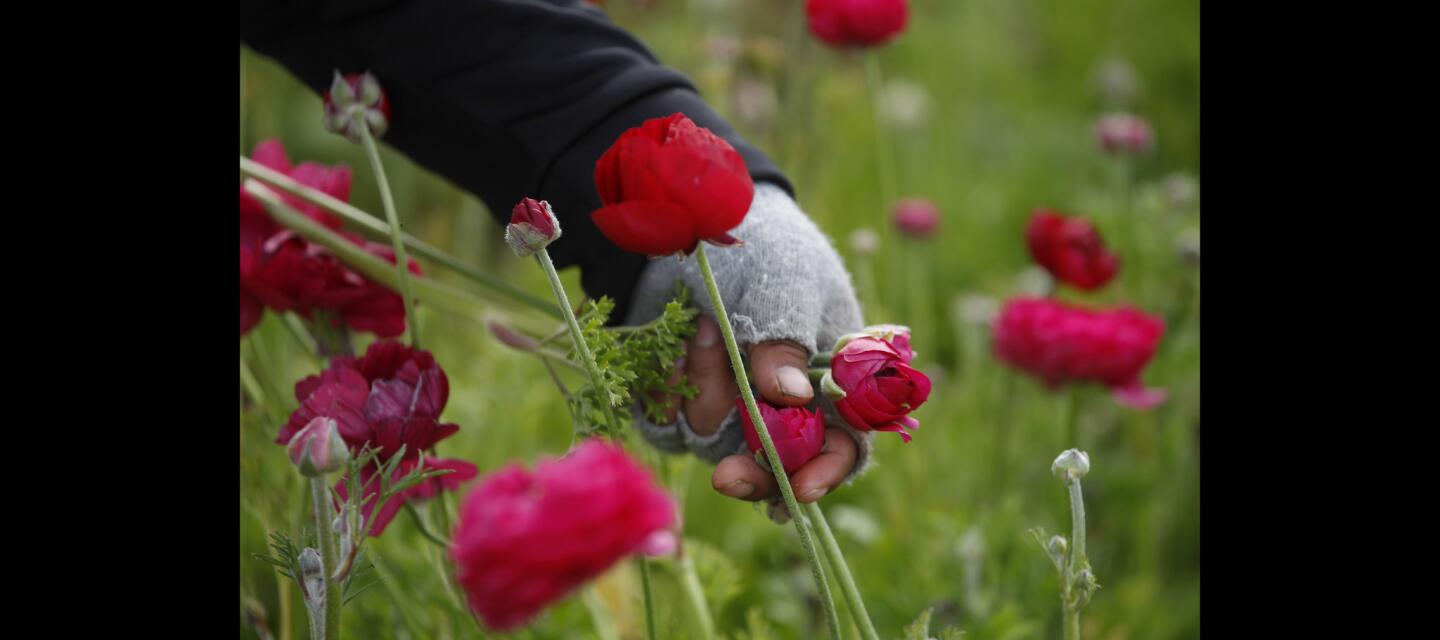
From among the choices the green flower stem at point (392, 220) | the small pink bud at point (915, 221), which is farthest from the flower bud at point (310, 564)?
the small pink bud at point (915, 221)

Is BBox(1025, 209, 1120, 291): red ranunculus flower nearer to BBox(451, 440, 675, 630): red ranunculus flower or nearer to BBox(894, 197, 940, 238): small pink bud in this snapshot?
BBox(894, 197, 940, 238): small pink bud

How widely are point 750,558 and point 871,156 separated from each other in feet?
3.42

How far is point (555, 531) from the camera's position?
0.98ft

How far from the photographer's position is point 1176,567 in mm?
1271

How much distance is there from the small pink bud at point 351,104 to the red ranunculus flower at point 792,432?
0.28 m

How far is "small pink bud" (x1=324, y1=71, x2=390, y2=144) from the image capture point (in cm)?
61

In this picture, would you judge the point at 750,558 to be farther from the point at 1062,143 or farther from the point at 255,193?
the point at 1062,143

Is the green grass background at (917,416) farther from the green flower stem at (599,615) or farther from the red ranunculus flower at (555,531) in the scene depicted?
the red ranunculus flower at (555,531)

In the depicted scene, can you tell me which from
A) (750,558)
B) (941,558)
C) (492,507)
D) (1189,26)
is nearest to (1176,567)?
(941,558)

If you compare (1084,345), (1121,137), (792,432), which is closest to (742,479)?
(792,432)

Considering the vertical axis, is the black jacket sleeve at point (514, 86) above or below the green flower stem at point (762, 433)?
above

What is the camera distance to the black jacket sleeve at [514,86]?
2.09ft

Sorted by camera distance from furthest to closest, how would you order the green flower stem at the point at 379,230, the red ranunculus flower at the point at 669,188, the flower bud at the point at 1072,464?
1. the green flower stem at the point at 379,230
2. the flower bud at the point at 1072,464
3. the red ranunculus flower at the point at 669,188

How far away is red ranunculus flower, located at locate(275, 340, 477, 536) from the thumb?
154 mm
